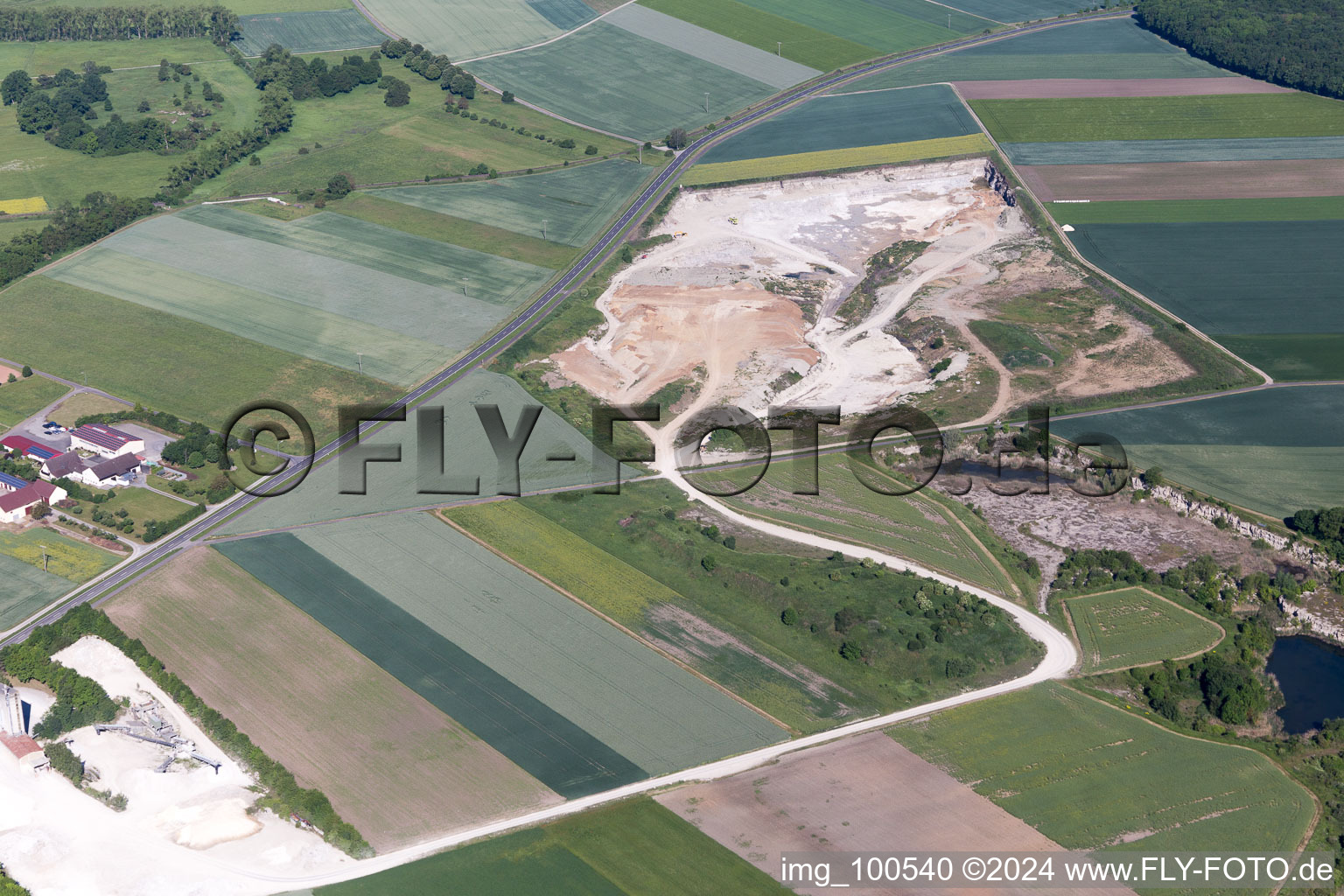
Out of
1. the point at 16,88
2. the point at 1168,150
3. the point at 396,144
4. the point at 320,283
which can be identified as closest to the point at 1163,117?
the point at 1168,150

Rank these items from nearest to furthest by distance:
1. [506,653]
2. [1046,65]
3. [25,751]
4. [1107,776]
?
[1107,776] < [25,751] < [506,653] < [1046,65]

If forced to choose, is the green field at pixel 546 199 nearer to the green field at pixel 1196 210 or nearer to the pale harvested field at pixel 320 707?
the green field at pixel 1196 210

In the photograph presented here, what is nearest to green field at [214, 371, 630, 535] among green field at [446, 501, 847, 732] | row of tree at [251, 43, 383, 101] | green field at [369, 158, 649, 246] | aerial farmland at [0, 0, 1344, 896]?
aerial farmland at [0, 0, 1344, 896]

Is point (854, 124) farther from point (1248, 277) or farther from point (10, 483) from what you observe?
point (10, 483)

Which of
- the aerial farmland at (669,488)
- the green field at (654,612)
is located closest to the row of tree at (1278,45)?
the aerial farmland at (669,488)

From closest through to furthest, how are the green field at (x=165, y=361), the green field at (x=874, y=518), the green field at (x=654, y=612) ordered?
the green field at (x=654, y=612)
the green field at (x=874, y=518)
the green field at (x=165, y=361)

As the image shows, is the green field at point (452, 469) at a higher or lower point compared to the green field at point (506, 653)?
higher

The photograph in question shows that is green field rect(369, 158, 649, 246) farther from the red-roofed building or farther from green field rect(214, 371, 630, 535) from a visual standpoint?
the red-roofed building
